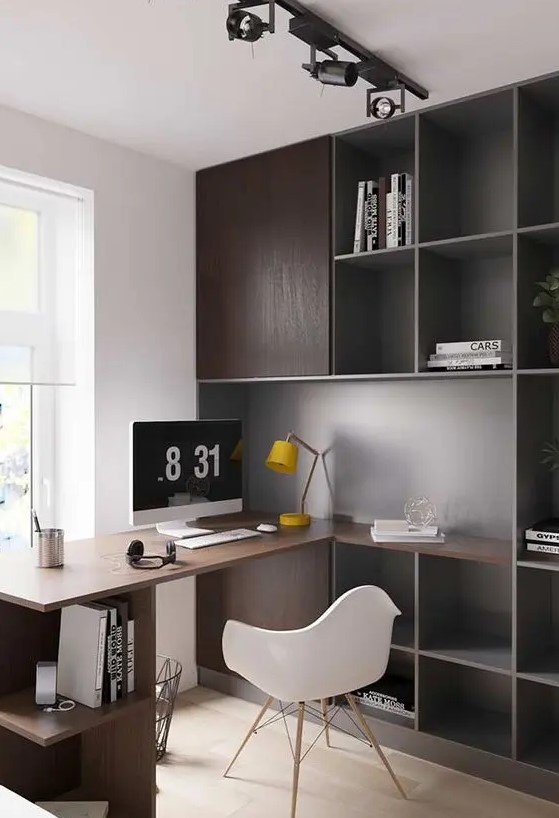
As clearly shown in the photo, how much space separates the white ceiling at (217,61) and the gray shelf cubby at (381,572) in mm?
1732

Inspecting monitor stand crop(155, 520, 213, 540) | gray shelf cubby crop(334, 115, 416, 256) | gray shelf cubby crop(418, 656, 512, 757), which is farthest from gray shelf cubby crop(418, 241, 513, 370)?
gray shelf cubby crop(418, 656, 512, 757)

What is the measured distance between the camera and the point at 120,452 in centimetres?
329

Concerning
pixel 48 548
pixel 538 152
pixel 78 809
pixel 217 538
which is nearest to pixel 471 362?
pixel 538 152

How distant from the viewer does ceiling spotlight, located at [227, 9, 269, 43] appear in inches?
75.8

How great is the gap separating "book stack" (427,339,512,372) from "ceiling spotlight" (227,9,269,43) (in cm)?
131

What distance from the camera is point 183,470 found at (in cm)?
312

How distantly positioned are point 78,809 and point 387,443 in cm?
179

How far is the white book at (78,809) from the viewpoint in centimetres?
236

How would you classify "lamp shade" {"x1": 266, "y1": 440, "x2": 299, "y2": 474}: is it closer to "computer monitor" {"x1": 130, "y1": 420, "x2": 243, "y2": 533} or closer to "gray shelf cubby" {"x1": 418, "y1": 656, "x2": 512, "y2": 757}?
"computer monitor" {"x1": 130, "y1": 420, "x2": 243, "y2": 533}

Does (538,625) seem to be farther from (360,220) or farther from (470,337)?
(360,220)

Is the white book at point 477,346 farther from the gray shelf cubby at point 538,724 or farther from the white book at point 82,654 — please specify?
the white book at point 82,654

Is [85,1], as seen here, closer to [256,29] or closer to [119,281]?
[256,29]

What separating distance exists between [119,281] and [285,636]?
1.69m

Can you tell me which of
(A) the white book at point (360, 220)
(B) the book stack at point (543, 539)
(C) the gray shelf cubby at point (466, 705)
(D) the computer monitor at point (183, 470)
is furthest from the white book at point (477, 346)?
(C) the gray shelf cubby at point (466, 705)
